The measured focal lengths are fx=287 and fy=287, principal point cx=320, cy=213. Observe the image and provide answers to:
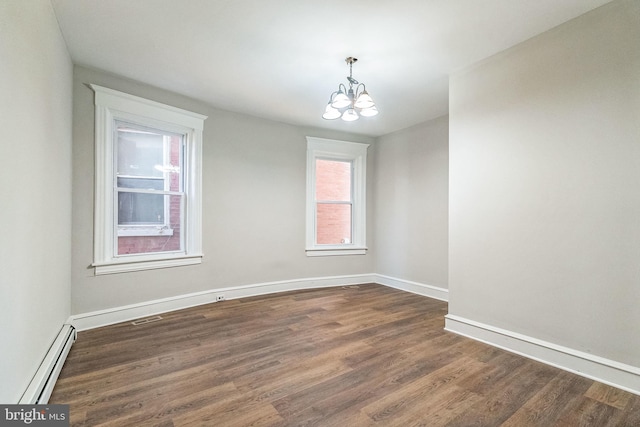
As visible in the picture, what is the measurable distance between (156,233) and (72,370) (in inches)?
64.9

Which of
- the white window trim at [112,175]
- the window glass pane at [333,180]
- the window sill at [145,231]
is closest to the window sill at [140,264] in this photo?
the white window trim at [112,175]

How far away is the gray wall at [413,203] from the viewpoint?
4.14 metres

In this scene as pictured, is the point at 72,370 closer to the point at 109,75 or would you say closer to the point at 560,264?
the point at 109,75

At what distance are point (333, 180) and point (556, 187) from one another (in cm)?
329

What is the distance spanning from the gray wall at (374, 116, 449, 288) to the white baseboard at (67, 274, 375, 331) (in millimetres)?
786

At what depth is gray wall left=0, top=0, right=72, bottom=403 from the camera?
1.31m

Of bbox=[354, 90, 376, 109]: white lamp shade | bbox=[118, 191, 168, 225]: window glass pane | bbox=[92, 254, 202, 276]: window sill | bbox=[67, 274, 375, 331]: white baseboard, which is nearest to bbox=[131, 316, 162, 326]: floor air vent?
bbox=[67, 274, 375, 331]: white baseboard

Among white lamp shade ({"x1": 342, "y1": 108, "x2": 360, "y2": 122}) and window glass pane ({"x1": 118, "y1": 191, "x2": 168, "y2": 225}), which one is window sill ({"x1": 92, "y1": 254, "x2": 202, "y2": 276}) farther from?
white lamp shade ({"x1": 342, "y1": 108, "x2": 360, "y2": 122})

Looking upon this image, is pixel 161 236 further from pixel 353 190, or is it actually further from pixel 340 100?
pixel 353 190

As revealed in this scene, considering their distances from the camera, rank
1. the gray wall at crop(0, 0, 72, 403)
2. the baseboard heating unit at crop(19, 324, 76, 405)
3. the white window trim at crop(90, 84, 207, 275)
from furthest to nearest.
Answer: the white window trim at crop(90, 84, 207, 275), the baseboard heating unit at crop(19, 324, 76, 405), the gray wall at crop(0, 0, 72, 403)

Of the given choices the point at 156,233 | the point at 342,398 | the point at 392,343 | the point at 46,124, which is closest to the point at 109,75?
the point at 46,124

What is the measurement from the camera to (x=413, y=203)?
4527mm

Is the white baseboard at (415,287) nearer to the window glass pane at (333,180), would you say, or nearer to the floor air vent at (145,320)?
the window glass pane at (333,180)

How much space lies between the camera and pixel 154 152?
3.42 m
